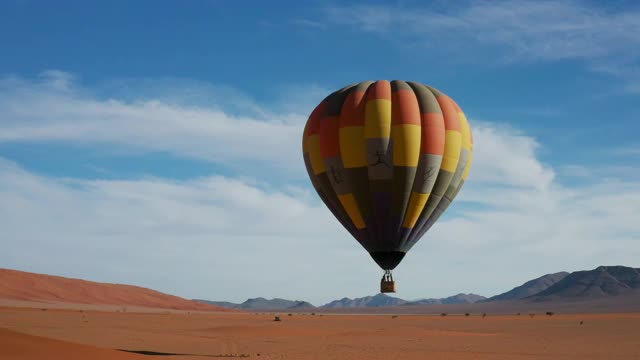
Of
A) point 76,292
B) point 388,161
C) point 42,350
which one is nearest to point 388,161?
point 388,161

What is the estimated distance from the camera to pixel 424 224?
30.3m

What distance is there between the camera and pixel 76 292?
120m

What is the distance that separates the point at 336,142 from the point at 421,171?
376 cm

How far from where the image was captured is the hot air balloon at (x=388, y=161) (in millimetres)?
29141

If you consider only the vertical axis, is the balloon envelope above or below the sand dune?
above

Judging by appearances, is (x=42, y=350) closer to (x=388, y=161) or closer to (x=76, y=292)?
(x=388, y=161)

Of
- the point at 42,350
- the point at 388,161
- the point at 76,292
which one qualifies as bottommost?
the point at 42,350

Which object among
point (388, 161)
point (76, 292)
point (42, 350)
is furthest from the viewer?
point (76, 292)

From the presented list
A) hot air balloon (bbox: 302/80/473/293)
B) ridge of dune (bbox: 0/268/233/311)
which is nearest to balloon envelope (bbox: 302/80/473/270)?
hot air balloon (bbox: 302/80/473/293)

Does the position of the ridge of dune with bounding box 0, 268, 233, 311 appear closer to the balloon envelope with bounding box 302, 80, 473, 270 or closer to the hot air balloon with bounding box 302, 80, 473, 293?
the balloon envelope with bounding box 302, 80, 473, 270

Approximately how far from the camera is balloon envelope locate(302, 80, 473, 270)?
29141 mm

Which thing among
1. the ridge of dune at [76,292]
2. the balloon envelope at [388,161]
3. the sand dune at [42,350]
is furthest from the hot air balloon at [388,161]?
the ridge of dune at [76,292]

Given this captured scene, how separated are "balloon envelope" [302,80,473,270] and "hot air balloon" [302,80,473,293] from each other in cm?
4

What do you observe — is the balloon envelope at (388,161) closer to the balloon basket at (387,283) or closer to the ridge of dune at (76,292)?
the balloon basket at (387,283)
